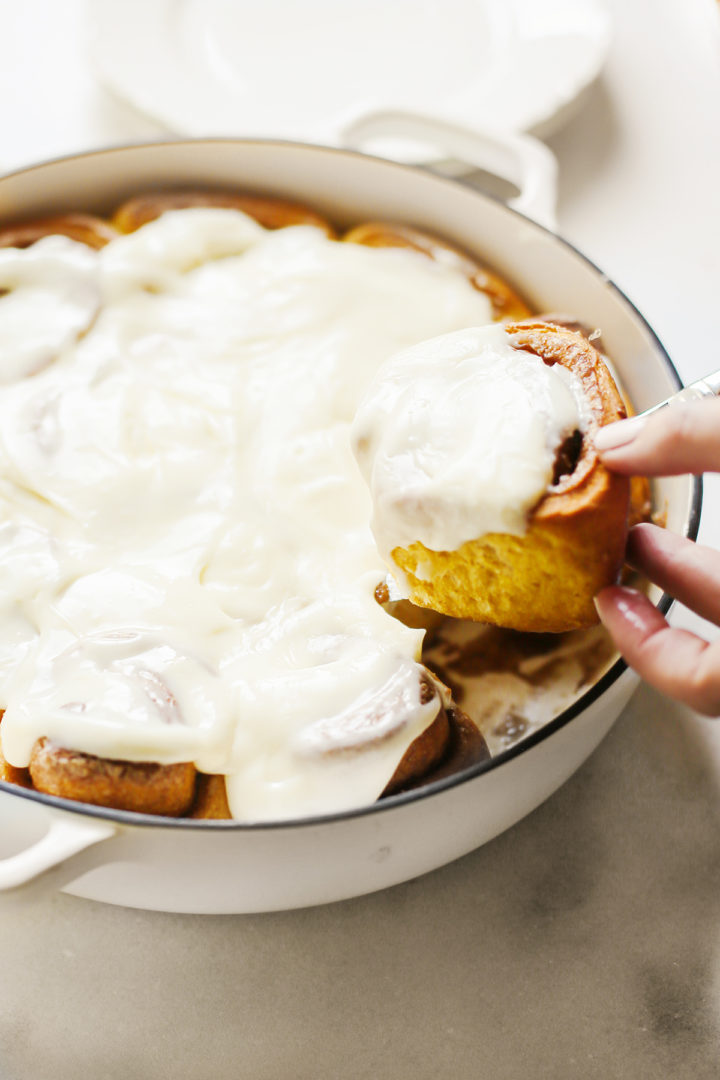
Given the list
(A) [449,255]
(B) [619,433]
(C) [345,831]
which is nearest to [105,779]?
(C) [345,831]

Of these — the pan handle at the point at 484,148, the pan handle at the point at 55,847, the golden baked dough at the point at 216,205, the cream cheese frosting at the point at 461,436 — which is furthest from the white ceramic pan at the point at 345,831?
the golden baked dough at the point at 216,205

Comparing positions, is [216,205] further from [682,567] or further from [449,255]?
[682,567]

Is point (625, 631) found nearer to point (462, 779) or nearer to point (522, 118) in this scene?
point (462, 779)

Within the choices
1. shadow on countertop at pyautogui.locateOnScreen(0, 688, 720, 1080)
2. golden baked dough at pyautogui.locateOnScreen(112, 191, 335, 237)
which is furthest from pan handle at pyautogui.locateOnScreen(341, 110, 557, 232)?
shadow on countertop at pyautogui.locateOnScreen(0, 688, 720, 1080)

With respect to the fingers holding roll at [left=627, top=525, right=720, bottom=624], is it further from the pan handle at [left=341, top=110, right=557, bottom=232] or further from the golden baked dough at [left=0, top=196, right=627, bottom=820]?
the pan handle at [left=341, top=110, right=557, bottom=232]

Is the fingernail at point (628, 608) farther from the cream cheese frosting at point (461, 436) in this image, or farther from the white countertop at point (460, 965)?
the white countertop at point (460, 965)
